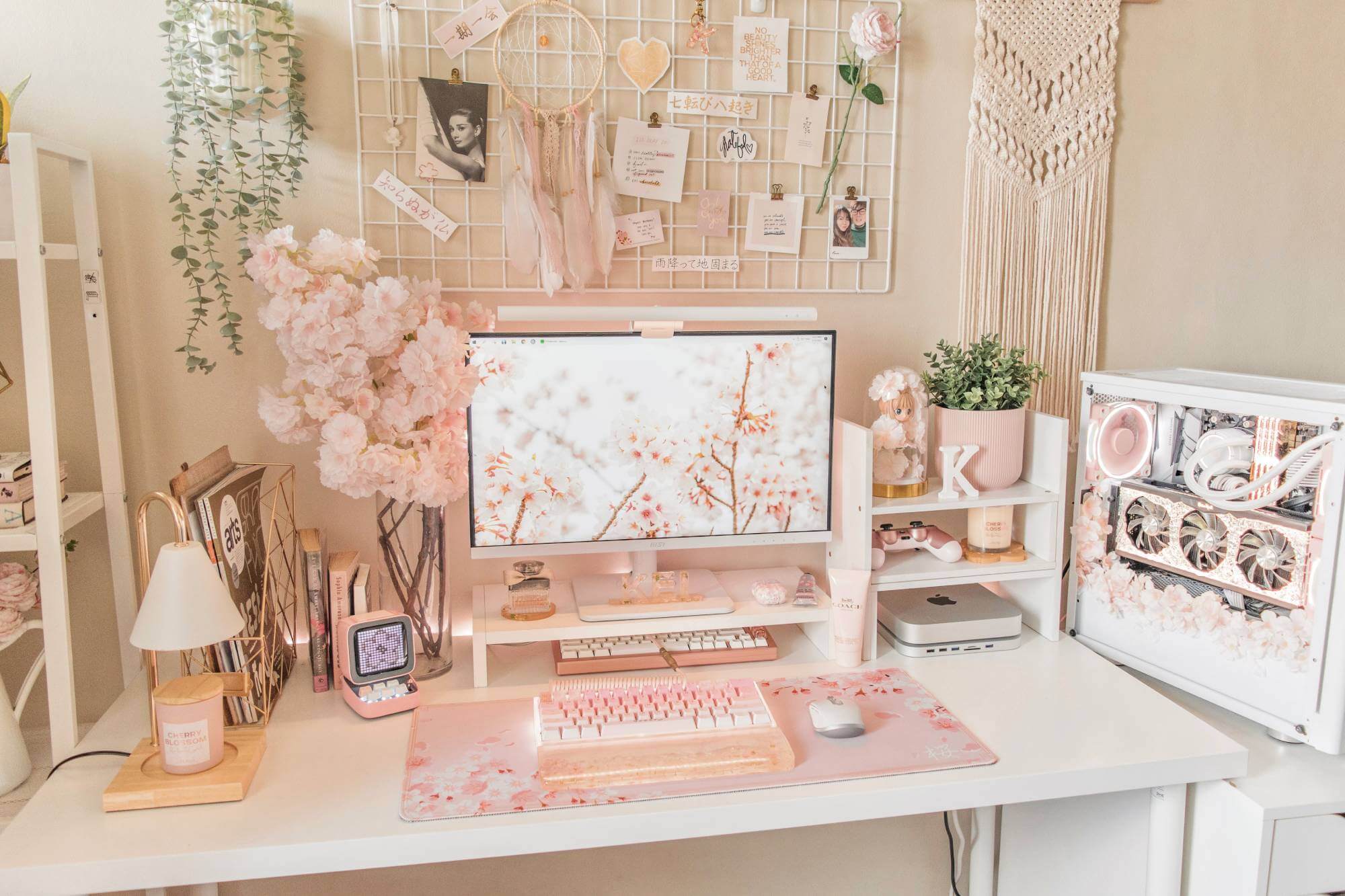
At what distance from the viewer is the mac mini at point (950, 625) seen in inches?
63.1

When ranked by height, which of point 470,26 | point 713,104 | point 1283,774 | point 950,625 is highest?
point 470,26

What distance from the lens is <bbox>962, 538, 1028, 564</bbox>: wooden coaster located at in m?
1.66

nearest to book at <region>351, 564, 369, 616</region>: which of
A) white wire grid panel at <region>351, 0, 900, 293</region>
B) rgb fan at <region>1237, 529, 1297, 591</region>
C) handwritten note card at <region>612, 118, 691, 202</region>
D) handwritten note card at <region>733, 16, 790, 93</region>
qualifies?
white wire grid panel at <region>351, 0, 900, 293</region>

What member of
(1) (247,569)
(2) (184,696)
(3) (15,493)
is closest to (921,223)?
(1) (247,569)

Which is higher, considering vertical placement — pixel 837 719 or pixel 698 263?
pixel 698 263

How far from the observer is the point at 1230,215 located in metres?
1.92

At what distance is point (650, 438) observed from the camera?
155 cm

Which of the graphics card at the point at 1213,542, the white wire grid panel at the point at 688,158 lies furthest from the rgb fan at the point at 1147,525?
the white wire grid panel at the point at 688,158

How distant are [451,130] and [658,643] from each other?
34.9 inches

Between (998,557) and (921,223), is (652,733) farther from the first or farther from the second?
(921,223)

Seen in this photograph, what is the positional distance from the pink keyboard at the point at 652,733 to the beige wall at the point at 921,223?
16.9 inches

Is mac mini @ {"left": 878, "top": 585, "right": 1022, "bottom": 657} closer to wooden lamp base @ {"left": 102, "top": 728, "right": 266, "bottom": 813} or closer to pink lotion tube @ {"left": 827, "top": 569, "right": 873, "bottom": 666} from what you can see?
pink lotion tube @ {"left": 827, "top": 569, "right": 873, "bottom": 666}

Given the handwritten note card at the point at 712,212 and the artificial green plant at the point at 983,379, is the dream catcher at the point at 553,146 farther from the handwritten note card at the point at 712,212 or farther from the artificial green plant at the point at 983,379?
the artificial green plant at the point at 983,379

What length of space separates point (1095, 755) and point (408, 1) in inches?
58.5
